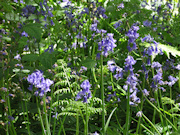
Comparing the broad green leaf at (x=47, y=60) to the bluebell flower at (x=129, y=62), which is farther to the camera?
the broad green leaf at (x=47, y=60)

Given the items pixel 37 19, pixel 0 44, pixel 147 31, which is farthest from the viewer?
pixel 37 19

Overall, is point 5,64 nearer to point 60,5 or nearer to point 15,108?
point 15,108

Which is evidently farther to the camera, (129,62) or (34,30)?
(34,30)

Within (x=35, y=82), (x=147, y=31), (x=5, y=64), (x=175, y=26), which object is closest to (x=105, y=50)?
(x=35, y=82)

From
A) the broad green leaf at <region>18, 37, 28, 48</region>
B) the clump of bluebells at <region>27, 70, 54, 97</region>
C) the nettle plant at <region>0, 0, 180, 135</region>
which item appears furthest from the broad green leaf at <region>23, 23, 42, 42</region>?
the clump of bluebells at <region>27, 70, 54, 97</region>

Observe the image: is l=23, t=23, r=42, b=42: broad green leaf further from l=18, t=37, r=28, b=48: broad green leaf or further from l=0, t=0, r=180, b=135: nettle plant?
l=18, t=37, r=28, b=48: broad green leaf

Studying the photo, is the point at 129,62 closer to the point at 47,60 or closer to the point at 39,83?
the point at 39,83

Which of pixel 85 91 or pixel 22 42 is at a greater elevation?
pixel 22 42

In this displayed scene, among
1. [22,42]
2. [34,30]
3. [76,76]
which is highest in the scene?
[34,30]

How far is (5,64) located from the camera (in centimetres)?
204

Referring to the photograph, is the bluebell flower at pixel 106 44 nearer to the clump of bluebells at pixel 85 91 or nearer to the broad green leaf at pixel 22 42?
the clump of bluebells at pixel 85 91

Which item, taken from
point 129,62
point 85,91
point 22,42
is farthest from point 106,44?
point 22,42

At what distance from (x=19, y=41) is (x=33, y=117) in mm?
968

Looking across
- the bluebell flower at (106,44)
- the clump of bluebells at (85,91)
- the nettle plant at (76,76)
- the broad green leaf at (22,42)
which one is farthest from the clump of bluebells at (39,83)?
the broad green leaf at (22,42)
